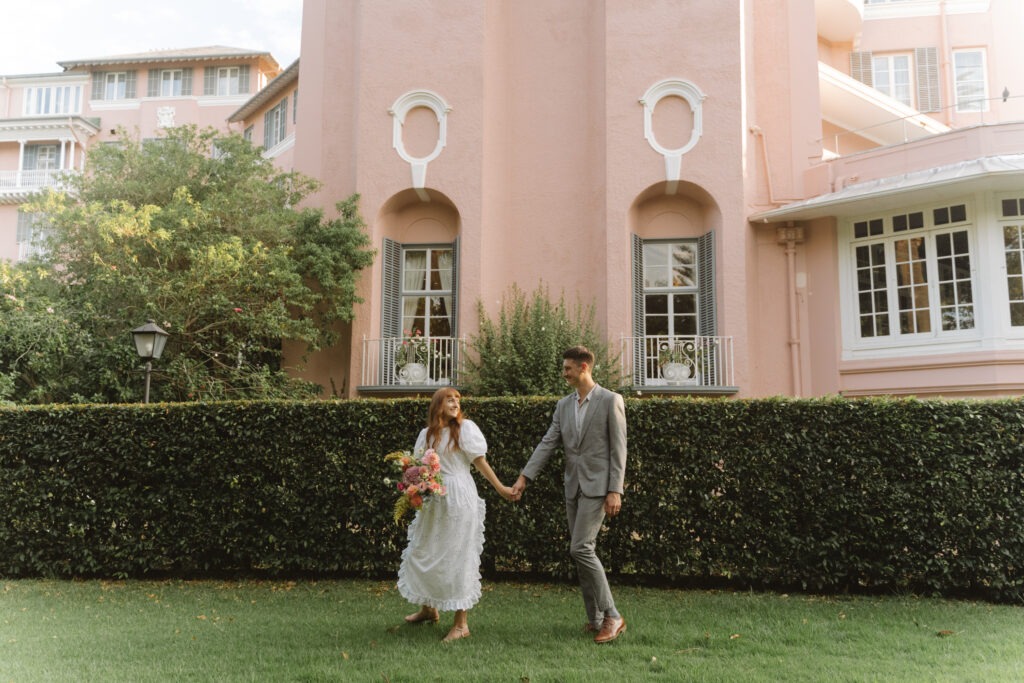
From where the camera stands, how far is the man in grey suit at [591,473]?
5.82 metres

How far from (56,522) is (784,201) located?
43.0 ft

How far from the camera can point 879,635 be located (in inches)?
233

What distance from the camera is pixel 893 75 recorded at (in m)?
21.5

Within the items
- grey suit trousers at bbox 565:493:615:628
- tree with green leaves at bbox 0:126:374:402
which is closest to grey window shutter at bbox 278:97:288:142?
tree with green leaves at bbox 0:126:374:402

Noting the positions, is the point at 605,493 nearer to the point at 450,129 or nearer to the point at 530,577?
the point at 530,577

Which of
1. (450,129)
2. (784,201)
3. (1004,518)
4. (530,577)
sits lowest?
(530,577)

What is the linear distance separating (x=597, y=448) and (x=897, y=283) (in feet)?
34.2

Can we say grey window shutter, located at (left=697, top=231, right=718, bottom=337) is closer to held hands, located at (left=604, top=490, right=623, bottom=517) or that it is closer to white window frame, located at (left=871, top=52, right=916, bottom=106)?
held hands, located at (left=604, top=490, right=623, bottom=517)

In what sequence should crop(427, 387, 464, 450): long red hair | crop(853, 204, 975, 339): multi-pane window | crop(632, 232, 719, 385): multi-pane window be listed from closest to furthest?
crop(427, 387, 464, 450): long red hair < crop(853, 204, 975, 339): multi-pane window < crop(632, 232, 719, 385): multi-pane window

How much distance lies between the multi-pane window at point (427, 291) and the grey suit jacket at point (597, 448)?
9.51 m

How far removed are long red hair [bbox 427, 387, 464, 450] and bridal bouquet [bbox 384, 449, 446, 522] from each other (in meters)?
0.12

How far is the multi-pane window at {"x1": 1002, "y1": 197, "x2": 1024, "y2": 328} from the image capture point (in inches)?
512

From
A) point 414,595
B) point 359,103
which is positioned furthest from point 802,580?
point 359,103

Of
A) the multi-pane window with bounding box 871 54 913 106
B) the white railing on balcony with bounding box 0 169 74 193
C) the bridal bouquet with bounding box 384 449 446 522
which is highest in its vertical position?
the white railing on balcony with bounding box 0 169 74 193
